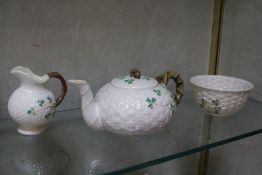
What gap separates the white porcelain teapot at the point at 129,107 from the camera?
50 centimetres

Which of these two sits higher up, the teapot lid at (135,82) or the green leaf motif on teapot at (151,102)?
the teapot lid at (135,82)

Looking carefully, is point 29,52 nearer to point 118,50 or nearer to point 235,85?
point 118,50

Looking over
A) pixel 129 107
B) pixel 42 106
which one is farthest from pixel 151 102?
pixel 42 106

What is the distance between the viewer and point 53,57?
2.01ft

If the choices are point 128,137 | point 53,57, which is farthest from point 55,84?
point 128,137

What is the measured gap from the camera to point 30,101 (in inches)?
20.1

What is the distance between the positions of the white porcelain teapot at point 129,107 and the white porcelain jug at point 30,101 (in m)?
0.06

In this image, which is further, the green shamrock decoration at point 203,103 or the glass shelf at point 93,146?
the green shamrock decoration at point 203,103

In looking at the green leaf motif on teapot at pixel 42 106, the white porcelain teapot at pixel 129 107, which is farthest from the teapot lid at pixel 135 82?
the green leaf motif on teapot at pixel 42 106

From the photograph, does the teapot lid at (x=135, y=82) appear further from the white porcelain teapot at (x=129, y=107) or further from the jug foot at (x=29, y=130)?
the jug foot at (x=29, y=130)

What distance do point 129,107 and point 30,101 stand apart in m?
0.15

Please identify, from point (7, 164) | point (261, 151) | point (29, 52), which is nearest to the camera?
point (7, 164)

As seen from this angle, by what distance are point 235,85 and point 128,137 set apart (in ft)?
0.88

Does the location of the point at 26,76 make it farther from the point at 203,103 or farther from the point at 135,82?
the point at 203,103
